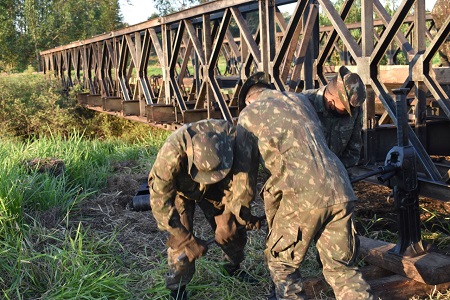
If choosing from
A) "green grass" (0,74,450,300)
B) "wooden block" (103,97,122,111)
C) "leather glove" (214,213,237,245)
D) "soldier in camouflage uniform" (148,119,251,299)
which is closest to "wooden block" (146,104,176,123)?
"green grass" (0,74,450,300)

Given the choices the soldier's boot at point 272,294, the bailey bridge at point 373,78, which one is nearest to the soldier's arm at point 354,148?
the bailey bridge at point 373,78

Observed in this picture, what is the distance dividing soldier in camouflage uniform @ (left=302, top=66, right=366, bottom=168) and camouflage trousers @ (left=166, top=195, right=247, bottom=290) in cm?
98

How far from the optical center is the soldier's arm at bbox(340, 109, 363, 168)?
459cm

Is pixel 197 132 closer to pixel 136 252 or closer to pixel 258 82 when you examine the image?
pixel 258 82

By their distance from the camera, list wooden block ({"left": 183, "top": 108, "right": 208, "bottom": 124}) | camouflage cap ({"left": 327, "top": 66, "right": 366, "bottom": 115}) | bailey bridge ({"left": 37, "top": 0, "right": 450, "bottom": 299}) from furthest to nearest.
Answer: wooden block ({"left": 183, "top": 108, "right": 208, "bottom": 124}) < bailey bridge ({"left": 37, "top": 0, "right": 450, "bottom": 299}) < camouflage cap ({"left": 327, "top": 66, "right": 366, "bottom": 115})

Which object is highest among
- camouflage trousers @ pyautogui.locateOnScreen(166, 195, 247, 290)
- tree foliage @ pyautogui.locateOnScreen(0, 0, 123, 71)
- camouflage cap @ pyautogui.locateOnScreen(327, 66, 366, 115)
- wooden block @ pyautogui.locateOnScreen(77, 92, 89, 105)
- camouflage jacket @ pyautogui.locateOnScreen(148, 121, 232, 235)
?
tree foliage @ pyautogui.locateOnScreen(0, 0, 123, 71)

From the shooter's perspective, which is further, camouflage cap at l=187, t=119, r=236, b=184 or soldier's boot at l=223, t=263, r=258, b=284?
soldier's boot at l=223, t=263, r=258, b=284

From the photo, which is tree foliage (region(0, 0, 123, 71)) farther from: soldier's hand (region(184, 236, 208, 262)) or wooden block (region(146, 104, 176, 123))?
soldier's hand (region(184, 236, 208, 262))

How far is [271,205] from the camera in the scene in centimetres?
400

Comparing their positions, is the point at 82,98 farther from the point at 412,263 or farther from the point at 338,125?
the point at 412,263

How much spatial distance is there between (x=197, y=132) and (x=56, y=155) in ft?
17.3

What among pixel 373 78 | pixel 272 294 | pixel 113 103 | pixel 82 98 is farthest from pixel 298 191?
pixel 82 98

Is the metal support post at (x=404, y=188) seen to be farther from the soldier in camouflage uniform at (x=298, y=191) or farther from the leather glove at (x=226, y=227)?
the leather glove at (x=226, y=227)

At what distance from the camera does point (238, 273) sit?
4918 mm
